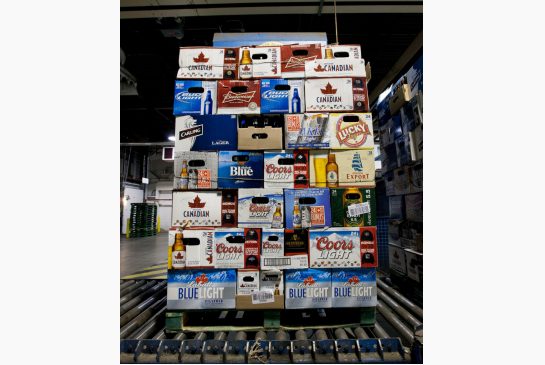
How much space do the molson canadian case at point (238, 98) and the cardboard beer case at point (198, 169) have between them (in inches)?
16.6

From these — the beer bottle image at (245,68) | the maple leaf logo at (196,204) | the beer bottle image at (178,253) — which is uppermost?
the beer bottle image at (245,68)

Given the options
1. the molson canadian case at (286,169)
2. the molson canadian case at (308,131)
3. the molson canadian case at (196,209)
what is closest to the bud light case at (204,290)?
the molson canadian case at (196,209)

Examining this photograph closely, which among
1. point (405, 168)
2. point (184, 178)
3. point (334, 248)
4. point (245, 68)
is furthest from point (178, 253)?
point (405, 168)

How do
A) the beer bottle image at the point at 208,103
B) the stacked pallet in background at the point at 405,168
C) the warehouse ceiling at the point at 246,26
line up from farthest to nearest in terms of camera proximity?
the warehouse ceiling at the point at 246,26 < the stacked pallet in background at the point at 405,168 < the beer bottle image at the point at 208,103

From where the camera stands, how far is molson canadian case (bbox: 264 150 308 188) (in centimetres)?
225

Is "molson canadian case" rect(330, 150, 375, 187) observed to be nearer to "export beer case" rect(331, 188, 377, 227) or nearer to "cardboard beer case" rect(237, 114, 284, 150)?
"export beer case" rect(331, 188, 377, 227)

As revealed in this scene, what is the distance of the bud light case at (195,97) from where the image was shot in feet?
7.80

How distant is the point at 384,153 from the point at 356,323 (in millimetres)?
2244

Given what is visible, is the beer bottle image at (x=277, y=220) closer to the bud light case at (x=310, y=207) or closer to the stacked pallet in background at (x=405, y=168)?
the bud light case at (x=310, y=207)

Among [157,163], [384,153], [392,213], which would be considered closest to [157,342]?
[392,213]

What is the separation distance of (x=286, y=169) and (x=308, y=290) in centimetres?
98

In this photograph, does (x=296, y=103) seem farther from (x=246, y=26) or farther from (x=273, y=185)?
(x=246, y=26)

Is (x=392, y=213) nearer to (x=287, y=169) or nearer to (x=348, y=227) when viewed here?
(x=348, y=227)

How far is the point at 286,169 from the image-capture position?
2264mm
